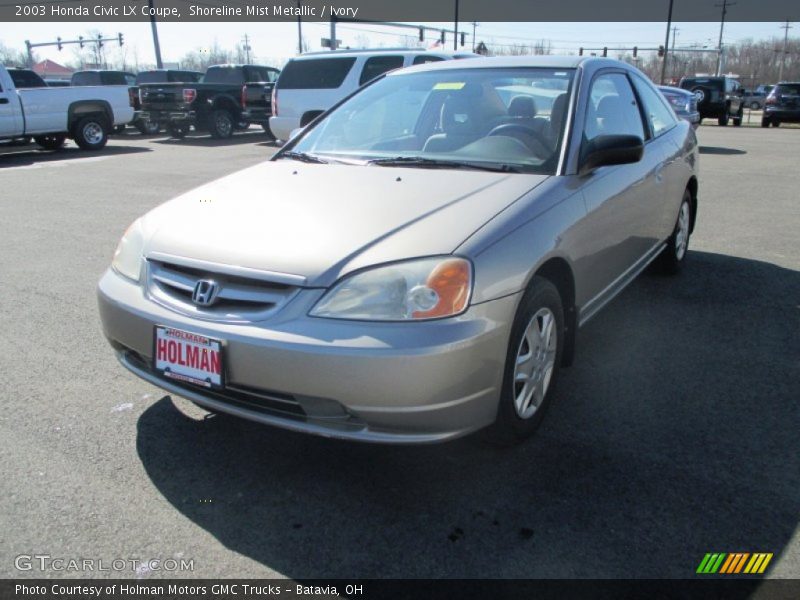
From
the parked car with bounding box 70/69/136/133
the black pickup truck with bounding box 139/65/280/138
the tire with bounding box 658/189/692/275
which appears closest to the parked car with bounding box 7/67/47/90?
the black pickup truck with bounding box 139/65/280/138

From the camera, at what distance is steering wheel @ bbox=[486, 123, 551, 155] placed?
3.32 meters

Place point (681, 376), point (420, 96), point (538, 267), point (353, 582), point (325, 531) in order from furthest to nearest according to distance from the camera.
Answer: point (420, 96), point (681, 376), point (538, 267), point (325, 531), point (353, 582)

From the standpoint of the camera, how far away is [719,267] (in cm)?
571

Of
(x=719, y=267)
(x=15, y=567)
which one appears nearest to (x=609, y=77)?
(x=719, y=267)

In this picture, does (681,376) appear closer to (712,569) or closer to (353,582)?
(712,569)

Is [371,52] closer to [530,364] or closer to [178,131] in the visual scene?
[178,131]

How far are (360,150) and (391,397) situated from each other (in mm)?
1827

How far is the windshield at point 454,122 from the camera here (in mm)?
3338

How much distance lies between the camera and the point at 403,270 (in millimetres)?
2396

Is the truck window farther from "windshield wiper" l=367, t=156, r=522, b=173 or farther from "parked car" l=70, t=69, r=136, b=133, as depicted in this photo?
"windshield wiper" l=367, t=156, r=522, b=173

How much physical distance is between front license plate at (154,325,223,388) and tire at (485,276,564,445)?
1073 millimetres

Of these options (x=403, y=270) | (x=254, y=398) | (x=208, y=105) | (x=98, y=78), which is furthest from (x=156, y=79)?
(x=403, y=270)

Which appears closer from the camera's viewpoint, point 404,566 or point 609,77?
point 404,566

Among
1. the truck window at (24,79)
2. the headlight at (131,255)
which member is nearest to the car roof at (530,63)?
the headlight at (131,255)
